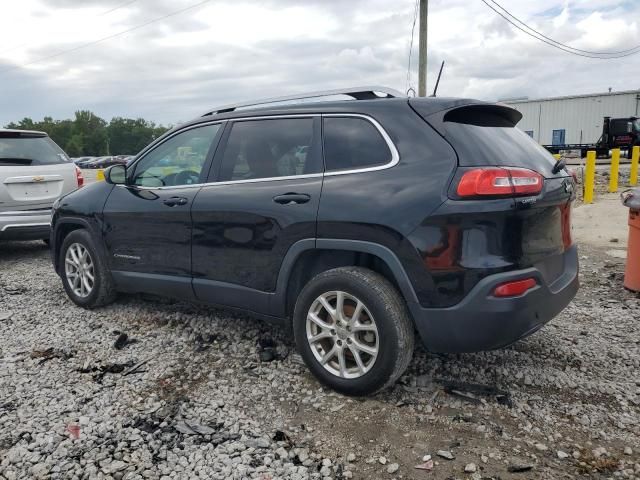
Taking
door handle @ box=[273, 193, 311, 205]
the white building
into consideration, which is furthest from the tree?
door handle @ box=[273, 193, 311, 205]

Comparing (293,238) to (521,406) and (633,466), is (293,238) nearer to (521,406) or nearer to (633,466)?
(521,406)

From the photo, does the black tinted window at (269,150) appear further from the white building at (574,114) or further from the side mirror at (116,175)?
the white building at (574,114)

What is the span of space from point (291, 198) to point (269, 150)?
0.49 m

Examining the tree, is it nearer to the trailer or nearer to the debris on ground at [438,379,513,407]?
the trailer

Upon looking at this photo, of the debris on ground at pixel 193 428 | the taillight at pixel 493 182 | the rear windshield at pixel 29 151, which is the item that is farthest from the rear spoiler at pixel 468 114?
the rear windshield at pixel 29 151

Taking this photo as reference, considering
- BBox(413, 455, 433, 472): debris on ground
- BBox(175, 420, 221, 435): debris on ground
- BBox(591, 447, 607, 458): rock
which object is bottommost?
BBox(591, 447, 607, 458): rock

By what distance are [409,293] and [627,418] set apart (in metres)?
1.38

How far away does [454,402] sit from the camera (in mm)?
3271

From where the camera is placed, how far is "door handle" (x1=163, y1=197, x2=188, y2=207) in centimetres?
416

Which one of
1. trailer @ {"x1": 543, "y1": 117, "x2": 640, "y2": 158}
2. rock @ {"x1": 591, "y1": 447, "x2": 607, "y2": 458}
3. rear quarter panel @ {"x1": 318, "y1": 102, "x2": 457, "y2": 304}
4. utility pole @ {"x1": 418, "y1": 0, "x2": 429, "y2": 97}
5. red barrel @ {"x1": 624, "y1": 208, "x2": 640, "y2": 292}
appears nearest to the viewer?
rock @ {"x1": 591, "y1": 447, "x2": 607, "y2": 458}

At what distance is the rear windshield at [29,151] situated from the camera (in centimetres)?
732

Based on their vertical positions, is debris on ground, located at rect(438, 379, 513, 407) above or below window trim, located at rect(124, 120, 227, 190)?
below

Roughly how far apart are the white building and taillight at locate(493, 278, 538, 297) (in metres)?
33.3

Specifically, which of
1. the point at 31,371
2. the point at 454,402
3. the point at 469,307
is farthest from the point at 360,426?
the point at 31,371
